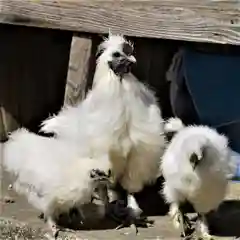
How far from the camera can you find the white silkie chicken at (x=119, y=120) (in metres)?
4.69

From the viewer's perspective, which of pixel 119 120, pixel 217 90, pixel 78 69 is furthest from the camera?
pixel 217 90

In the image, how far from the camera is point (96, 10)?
5066 mm

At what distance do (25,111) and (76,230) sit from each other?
180 cm

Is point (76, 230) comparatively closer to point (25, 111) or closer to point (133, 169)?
point (133, 169)

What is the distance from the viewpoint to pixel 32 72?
6.23m

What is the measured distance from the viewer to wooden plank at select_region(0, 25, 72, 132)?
618 centimetres

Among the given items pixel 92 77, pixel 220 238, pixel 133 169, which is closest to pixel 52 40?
pixel 92 77

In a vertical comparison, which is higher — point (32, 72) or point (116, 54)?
point (116, 54)

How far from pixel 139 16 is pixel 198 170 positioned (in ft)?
4.02

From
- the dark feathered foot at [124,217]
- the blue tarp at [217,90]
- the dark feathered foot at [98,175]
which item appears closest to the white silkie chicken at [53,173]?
the dark feathered foot at [98,175]

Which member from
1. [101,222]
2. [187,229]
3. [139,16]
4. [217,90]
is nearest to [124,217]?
[101,222]

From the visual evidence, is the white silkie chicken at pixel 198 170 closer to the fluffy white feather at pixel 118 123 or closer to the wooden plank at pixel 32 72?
the fluffy white feather at pixel 118 123

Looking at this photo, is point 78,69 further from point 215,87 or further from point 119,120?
point 215,87

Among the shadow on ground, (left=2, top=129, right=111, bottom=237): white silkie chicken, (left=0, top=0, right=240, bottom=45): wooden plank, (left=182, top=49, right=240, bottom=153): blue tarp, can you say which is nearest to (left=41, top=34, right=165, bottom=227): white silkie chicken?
(left=2, top=129, right=111, bottom=237): white silkie chicken
